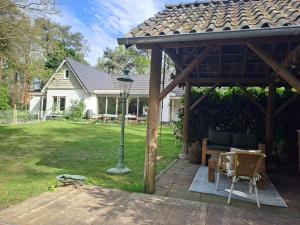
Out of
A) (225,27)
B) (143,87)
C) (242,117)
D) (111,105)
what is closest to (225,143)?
(242,117)

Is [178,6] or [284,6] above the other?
[178,6]

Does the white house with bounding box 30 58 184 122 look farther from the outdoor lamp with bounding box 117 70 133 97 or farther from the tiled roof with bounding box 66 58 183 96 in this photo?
the outdoor lamp with bounding box 117 70 133 97

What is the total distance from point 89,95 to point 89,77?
2.57m

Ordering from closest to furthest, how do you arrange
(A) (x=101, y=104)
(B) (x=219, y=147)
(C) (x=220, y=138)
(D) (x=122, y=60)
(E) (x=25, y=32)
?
1. (B) (x=219, y=147)
2. (C) (x=220, y=138)
3. (E) (x=25, y=32)
4. (A) (x=101, y=104)
5. (D) (x=122, y=60)

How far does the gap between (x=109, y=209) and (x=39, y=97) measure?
84.6ft

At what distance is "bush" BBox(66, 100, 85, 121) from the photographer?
23.2m

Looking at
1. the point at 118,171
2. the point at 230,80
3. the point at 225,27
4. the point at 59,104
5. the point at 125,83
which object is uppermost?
the point at 225,27

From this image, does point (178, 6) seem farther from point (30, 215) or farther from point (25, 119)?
point (25, 119)

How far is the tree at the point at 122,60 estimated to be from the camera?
1673 inches

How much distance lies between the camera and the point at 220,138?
8.32 metres

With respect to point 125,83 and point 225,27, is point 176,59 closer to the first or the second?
point 125,83

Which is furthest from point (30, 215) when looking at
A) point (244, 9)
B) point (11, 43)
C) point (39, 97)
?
point (39, 97)

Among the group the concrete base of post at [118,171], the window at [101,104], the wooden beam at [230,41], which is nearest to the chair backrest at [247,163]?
the wooden beam at [230,41]

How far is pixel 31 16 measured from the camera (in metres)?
11.1
